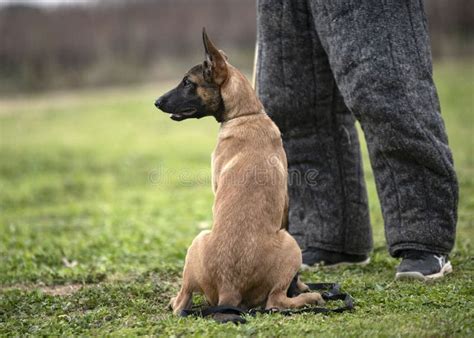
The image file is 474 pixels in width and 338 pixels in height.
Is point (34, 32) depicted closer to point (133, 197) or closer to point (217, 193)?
point (133, 197)

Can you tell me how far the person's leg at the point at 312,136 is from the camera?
566cm

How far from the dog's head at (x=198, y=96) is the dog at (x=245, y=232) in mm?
24

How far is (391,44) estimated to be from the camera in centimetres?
501

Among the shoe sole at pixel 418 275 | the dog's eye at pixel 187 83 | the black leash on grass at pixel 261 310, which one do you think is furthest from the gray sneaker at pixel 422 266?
the dog's eye at pixel 187 83

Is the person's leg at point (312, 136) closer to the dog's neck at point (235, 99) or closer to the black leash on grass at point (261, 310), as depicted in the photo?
the dog's neck at point (235, 99)

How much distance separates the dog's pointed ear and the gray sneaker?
1.76 meters

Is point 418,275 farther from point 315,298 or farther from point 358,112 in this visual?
point 358,112

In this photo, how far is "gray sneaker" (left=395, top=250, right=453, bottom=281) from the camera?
16.8 feet

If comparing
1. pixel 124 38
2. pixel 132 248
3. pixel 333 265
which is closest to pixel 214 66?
pixel 333 265

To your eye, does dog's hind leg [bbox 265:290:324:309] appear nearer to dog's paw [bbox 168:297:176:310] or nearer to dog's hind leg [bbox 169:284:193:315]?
dog's hind leg [bbox 169:284:193:315]

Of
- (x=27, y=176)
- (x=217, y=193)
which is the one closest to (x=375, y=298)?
(x=217, y=193)

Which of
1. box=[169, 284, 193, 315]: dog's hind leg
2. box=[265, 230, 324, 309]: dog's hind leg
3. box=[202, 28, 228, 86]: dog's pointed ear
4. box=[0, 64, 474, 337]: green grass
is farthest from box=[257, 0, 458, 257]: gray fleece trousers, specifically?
box=[169, 284, 193, 315]: dog's hind leg

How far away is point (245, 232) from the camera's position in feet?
14.5

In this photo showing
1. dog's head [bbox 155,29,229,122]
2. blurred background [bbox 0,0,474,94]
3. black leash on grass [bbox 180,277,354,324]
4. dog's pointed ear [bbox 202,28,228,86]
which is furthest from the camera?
blurred background [bbox 0,0,474,94]
